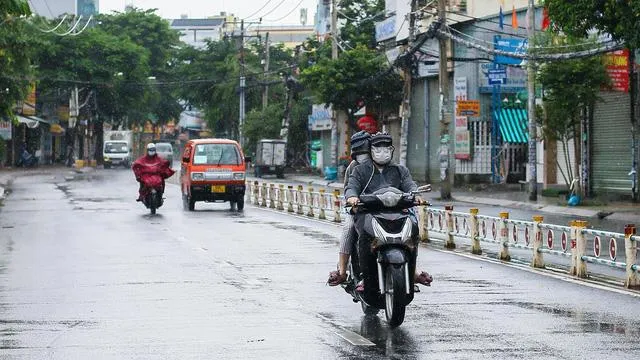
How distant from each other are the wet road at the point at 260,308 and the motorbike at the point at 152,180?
30.1ft

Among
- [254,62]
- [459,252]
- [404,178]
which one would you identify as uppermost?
[254,62]

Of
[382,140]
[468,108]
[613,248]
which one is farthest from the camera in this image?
[468,108]

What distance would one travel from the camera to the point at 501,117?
52.8 m

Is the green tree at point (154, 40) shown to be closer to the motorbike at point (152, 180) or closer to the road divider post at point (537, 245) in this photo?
the motorbike at point (152, 180)

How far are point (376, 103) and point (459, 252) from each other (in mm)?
44623

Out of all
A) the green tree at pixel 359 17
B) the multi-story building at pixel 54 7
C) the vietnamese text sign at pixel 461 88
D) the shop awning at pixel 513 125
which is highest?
the multi-story building at pixel 54 7

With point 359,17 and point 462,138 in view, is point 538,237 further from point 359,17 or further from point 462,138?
point 359,17

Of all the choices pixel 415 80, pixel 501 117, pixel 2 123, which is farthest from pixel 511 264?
pixel 2 123

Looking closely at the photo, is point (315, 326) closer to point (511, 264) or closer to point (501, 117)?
point (511, 264)

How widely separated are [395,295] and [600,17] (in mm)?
16588

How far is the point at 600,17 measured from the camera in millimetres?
26188

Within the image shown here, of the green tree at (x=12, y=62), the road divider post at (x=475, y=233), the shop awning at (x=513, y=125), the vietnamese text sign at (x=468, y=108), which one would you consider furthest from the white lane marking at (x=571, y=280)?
the shop awning at (x=513, y=125)

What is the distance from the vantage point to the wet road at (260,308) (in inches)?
390

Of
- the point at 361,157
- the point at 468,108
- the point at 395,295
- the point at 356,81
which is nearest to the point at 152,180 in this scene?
the point at 468,108
